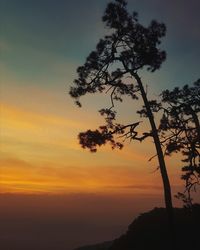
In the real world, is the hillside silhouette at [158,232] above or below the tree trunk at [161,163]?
below

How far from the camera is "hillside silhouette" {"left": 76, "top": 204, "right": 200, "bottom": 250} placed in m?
28.0

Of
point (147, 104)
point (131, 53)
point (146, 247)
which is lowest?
point (146, 247)

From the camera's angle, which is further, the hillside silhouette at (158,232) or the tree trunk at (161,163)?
the hillside silhouette at (158,232)

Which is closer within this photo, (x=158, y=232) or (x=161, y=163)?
(x=161, y=163)

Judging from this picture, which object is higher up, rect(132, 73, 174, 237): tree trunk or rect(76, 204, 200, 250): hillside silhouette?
rect(132, 73, 174, 237): tree trunk

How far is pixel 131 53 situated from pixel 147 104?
3.15m

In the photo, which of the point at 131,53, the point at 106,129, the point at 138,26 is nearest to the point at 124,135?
the point at 106,129

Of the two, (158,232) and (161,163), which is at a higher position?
(161,163)

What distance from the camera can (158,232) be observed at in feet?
97.0

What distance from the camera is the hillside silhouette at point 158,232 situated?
28031 mm

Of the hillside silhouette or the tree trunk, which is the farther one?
the hillside silhouette

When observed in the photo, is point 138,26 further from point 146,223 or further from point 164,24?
point 146,223

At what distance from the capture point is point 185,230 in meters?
29.4

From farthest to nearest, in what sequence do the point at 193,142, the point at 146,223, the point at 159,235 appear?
the point at 146,223 < the point at 159,235 < the point at 193,142
